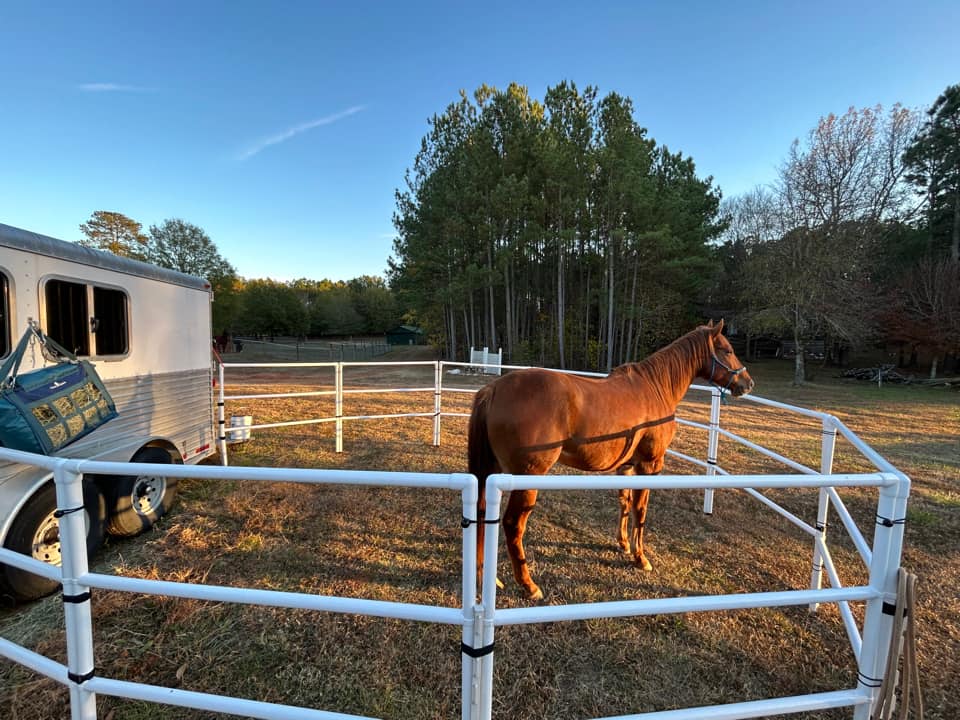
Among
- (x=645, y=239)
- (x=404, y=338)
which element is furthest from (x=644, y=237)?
(x=404, y=338)

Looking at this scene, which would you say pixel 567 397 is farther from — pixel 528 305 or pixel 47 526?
pixel 528 305

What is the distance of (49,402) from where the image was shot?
8.28 feet

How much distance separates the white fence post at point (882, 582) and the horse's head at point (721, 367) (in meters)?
1.96

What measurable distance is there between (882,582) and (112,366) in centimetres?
503

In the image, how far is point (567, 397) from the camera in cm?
280

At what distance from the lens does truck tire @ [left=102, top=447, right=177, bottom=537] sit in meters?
3.25

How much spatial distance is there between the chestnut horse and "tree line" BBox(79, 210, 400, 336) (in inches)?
648

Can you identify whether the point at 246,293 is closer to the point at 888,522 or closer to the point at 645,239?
the point at 645,239

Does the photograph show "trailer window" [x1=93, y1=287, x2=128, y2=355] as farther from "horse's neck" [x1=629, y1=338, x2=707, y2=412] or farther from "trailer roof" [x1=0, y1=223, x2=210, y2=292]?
"horse's neck" [x1=629, y1=338, x2=707, y2=412]

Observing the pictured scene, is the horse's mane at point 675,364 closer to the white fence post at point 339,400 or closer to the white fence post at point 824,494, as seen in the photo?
the white fence post at point 824,494

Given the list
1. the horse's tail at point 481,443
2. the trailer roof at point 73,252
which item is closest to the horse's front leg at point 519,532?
the horse's tail at point 481,443

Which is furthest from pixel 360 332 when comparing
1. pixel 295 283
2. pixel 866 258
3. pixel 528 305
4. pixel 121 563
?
pixel 121 563

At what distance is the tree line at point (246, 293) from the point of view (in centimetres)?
3519

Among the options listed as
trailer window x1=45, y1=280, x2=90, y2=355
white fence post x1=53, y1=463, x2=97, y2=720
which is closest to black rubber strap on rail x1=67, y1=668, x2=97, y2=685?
white fence post x1=53, y1=463, x2=97, y2=720
